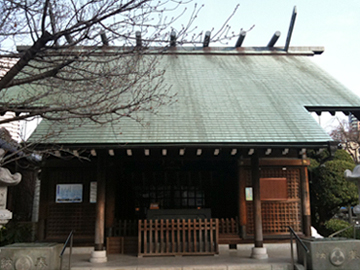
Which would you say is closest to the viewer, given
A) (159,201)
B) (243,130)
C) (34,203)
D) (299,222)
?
(243,130)

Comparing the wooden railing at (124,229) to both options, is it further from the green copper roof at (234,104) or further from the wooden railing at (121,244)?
the green copper roof at (234,104)

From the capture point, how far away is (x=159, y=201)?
12.9 metres

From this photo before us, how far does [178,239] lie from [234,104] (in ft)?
14.6

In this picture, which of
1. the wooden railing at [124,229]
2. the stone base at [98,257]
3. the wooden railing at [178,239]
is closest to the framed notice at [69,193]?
the wooden railing at [124,229]

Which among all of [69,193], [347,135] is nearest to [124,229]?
[69,193]

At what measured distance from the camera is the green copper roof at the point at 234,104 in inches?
379

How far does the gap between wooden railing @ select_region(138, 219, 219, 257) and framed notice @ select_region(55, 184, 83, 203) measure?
2921 mm

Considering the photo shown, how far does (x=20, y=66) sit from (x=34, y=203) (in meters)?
13.4

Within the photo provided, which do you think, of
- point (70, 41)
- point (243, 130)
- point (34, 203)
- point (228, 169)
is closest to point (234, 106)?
point (243, 130)

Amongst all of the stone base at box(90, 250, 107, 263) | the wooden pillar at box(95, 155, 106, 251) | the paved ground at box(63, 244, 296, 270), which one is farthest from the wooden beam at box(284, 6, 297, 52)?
the stone base at box(90, 250, 107, 263)

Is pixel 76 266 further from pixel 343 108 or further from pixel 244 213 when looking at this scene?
pixel 343 108

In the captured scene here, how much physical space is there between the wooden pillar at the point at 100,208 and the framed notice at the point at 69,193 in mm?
2187

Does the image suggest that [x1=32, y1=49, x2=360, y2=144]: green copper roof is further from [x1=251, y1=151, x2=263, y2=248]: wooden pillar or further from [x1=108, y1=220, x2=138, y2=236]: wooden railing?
[x1=108, y1=220, x2=138, y2=236]: wooden railing

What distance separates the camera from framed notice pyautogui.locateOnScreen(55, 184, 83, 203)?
39.4 feet
